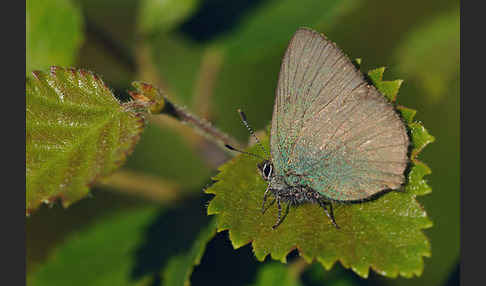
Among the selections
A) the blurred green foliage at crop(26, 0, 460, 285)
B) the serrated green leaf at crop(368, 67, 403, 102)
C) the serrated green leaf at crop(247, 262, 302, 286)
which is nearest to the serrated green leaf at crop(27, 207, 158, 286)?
the blurred green foliage at crop(26, 0, 460, 285)

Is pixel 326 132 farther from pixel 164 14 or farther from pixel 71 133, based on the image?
pixel 164 14

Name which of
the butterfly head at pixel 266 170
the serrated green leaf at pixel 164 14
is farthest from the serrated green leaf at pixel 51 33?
the butterfly head at pixel 266 170

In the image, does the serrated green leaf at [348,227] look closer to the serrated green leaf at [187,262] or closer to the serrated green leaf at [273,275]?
the serrated green leaf at [187,262]

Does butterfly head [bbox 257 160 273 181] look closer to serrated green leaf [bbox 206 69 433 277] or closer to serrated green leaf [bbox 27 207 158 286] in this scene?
serrated green leaf [bbox 206 69 433 277]

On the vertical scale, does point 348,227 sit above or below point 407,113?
below

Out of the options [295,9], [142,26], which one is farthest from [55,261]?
[295,9]

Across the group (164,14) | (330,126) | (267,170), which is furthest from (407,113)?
(164,14)
